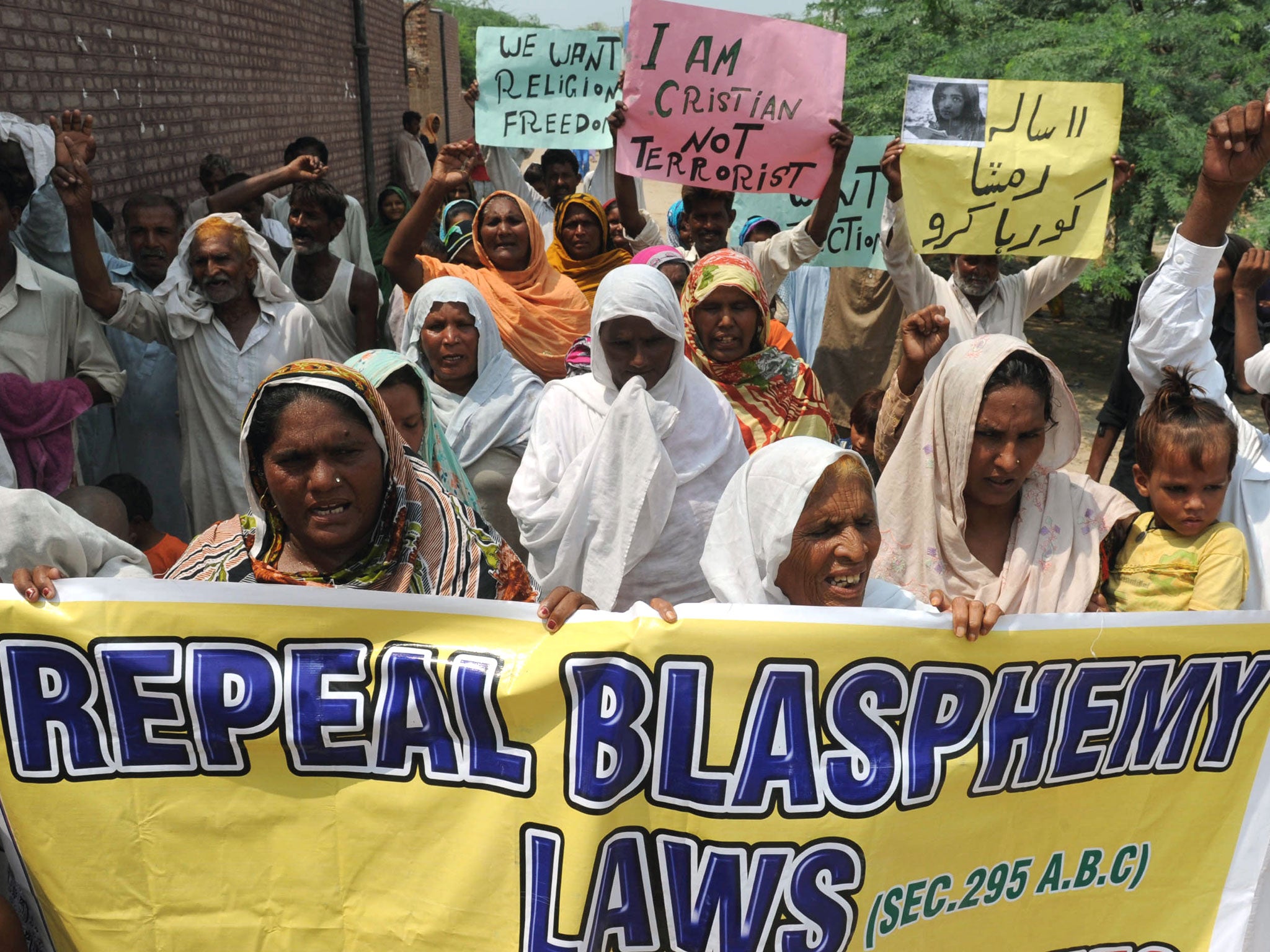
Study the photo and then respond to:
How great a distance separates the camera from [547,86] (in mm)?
5785

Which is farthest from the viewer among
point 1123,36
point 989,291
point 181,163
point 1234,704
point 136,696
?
point 1123,36

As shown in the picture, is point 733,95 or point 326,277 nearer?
point 733,95

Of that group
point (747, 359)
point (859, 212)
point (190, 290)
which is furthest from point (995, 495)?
point (190, 290)

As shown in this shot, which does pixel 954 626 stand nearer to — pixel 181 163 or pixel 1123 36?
pixel 181 163

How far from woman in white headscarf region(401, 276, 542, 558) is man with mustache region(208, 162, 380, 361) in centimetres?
85

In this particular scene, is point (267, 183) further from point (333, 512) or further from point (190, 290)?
point (333, 512)

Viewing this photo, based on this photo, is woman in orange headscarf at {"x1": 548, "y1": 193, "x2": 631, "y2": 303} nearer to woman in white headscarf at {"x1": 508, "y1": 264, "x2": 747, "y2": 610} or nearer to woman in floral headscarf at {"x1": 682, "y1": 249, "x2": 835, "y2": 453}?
woman in floral headscarf at {"x1": 682, "y1": 249, "x2": 835, "y2": 453}

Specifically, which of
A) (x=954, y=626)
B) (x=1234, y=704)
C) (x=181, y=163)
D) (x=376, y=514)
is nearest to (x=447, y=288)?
(x=376, y=514)

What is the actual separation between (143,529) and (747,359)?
2.14 m

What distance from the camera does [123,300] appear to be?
407 cm

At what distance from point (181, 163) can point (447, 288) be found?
4232 millimetres

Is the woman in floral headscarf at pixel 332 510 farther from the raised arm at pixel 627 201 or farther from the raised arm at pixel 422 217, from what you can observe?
the raised arm at pixel 627 201

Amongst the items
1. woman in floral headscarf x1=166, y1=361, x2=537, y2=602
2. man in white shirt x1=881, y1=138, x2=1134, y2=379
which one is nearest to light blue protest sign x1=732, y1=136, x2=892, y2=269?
man in white shirt x1=881, y1=138, x2=1134, y2=379

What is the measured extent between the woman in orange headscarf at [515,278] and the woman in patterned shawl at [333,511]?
2534mm
